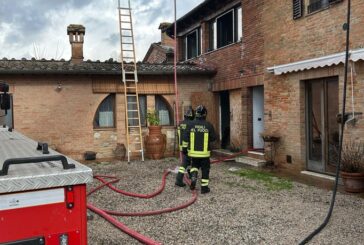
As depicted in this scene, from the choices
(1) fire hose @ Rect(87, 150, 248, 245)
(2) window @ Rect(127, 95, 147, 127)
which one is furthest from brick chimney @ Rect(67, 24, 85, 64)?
(1) fire hose @ Rect(87, 150, 248, 245)

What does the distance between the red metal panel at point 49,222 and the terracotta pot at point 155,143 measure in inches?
431

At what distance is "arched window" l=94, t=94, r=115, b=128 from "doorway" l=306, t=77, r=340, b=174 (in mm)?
7214

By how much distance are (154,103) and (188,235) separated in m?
9.50

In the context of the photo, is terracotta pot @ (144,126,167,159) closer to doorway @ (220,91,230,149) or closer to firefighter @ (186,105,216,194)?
doorway @ (220,91,230,149)

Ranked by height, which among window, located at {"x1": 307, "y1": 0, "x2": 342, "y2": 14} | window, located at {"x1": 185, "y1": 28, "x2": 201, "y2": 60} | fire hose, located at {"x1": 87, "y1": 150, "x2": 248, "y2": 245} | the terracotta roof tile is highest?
window, located at {"x1": 185, "y1": 28, "x2": 201, "y2": 60}

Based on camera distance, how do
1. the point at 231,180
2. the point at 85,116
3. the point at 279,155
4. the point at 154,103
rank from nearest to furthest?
the point at 231,180, the point at 279,155, the point at 85,116, the point at 154,103

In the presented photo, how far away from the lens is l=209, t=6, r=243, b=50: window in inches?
514

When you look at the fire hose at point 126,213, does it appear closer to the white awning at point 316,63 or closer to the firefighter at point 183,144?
the firefighter at point 183,144

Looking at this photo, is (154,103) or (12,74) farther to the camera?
(154,103)

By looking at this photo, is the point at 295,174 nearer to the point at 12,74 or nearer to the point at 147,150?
the point at 147,150

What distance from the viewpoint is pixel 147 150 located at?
13.6m

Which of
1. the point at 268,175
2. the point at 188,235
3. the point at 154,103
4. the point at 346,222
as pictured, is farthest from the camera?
the point at 154,103

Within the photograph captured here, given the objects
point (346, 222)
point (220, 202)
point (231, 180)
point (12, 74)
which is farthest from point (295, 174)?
point (12, 74)

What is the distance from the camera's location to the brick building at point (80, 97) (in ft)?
41.5
